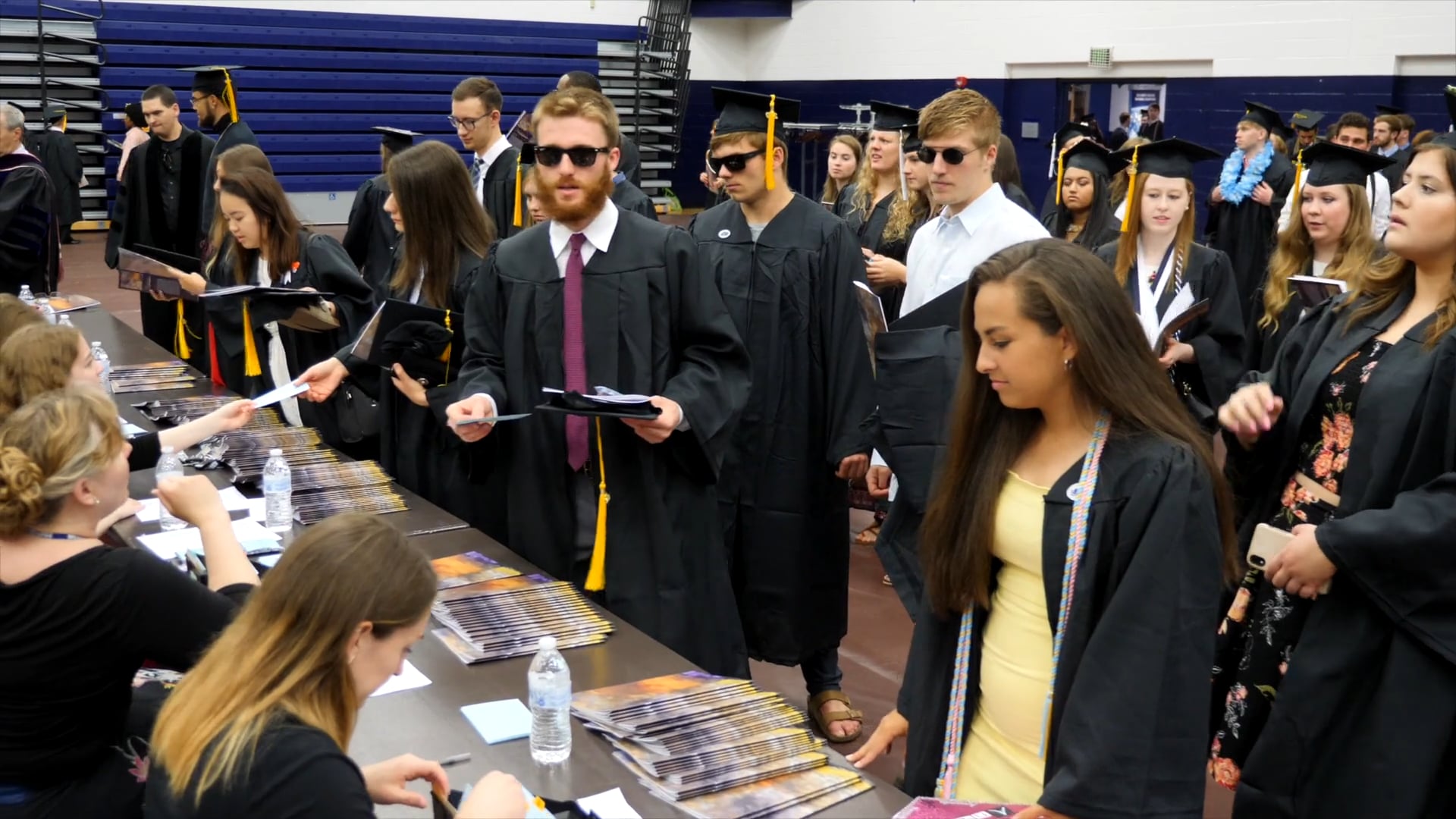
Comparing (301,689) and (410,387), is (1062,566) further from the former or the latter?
(410,387)

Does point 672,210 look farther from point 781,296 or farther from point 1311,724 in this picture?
point 1311,724

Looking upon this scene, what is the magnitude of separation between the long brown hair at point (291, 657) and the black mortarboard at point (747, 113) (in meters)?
2.95

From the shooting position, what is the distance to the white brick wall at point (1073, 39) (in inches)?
486

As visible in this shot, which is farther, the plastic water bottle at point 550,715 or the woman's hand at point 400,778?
the plastic water bottle at point 550,715

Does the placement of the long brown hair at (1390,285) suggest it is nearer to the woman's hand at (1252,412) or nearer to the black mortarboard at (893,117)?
the woman's hand at (1252,412)

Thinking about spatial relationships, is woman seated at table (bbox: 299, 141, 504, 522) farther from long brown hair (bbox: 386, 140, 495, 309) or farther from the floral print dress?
the floral print dress

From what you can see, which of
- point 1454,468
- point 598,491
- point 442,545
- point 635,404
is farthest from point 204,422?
point 1454,468

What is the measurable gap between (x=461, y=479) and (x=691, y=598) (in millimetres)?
1119

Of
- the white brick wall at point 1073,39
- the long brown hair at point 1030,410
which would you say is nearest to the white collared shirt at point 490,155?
the long brown hair at point 1030,410

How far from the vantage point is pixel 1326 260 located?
525 cm

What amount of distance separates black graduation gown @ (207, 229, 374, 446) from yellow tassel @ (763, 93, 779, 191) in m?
1.80

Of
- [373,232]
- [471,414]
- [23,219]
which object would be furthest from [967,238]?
[23,219]

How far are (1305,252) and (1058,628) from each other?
3849mm

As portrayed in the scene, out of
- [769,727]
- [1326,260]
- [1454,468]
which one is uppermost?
[1326,260]
